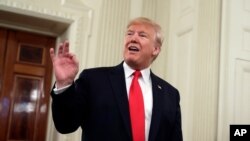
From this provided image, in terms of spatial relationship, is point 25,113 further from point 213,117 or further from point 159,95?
point 159,95

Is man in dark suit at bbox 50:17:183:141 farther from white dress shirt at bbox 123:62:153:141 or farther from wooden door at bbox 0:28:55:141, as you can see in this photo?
wooden door at bbox 0:28:55:141

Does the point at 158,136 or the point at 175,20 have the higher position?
the point at 175,20

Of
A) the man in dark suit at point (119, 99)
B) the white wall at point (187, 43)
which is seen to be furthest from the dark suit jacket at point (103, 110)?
the white wall at point (187, 43)

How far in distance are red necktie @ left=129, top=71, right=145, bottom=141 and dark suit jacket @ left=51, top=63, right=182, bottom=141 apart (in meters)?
0.04

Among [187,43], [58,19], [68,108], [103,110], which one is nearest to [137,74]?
[103,110]

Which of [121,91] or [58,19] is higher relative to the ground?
[58,19]

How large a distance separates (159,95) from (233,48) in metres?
1.95

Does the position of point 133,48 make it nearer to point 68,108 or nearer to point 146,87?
point 146,87

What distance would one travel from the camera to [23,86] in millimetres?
4188

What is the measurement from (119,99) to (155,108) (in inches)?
8.5

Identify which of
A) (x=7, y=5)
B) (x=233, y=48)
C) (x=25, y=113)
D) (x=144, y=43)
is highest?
(x=7, y=5)

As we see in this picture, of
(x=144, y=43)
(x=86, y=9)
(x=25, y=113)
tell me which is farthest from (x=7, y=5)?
(x=144, y=43)

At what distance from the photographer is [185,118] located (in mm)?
3900

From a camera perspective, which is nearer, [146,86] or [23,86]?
[146,86]
